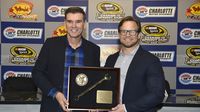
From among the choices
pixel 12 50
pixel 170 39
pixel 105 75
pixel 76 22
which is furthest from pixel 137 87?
pixel 12 50

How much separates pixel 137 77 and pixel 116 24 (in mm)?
2455

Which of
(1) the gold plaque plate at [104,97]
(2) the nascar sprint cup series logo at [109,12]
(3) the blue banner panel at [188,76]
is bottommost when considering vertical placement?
(3) the blue banner panel at [188,76]

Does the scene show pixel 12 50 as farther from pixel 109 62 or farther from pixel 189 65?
pixel 109 62

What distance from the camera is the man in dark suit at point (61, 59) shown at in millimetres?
2162

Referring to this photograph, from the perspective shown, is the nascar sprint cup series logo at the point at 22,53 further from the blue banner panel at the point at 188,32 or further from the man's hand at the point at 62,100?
the man's hand at the point at 62,100

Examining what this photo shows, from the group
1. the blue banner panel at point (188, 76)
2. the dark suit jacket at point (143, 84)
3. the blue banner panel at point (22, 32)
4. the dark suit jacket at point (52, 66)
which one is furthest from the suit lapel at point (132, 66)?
the blue banner panel at point (22, 32)

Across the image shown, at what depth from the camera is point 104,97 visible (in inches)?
80.4

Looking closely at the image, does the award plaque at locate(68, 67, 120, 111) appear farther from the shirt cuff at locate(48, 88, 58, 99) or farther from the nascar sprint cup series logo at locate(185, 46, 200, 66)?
the nascar sprint cup series logo at locate(185, 46, 200, 66)

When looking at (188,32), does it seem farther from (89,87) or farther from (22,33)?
(89,87)

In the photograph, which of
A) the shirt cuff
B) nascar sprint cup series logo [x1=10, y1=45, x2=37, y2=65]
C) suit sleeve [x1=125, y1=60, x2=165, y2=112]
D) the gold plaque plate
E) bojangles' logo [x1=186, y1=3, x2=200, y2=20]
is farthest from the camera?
nascar sprint cup series logo [x1=10, y1=45, x2=37, y2=65]

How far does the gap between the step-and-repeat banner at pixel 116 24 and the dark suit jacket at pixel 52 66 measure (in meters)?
2.06

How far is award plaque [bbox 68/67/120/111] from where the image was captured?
2.04 m

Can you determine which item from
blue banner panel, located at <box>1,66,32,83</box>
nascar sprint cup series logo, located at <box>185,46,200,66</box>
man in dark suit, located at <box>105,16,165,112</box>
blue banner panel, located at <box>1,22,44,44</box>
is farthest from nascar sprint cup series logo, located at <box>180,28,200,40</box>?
man in dark suit, located at <box>105,16,165,112</box>

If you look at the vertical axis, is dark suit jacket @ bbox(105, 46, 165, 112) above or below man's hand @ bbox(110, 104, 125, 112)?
above
